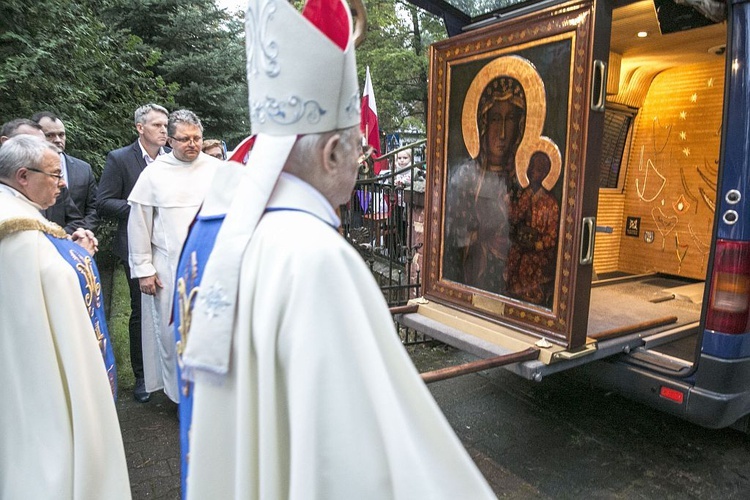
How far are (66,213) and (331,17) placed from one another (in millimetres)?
3594

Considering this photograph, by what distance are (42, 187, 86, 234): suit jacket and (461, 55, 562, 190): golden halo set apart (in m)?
3.15

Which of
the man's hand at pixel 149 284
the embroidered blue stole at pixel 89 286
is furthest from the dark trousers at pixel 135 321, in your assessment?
the embroidered blue stole at pixel 89 286

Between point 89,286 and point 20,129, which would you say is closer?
point 89,286

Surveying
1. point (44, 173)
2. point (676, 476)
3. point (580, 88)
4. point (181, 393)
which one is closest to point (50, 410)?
point (44, 173)

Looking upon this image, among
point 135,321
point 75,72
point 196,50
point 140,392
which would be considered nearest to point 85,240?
point 135,321

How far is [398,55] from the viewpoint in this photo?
12289 mm

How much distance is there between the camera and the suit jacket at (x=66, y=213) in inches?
156

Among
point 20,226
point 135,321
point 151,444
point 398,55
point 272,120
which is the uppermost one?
point 398,55

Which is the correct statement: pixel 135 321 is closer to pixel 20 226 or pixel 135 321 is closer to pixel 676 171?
pixel 20 226

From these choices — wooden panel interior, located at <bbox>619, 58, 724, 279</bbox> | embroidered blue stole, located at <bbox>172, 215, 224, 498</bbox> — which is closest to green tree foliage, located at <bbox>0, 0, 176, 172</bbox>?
embroidered blue stole, located at <bbox>172, 215, 224, 498</bbox>

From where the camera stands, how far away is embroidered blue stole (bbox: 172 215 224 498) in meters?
1.36

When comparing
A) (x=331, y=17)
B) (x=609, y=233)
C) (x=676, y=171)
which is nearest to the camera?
(x=331, y=17)

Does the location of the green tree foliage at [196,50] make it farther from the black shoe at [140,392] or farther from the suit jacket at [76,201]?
the black shoe at [140,392]

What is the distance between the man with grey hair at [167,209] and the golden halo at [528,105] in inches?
80.9
